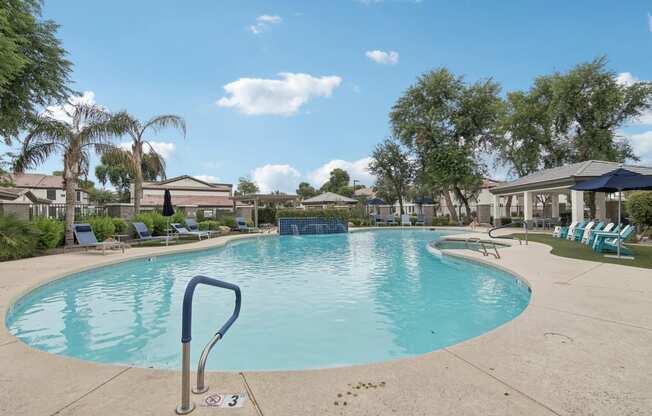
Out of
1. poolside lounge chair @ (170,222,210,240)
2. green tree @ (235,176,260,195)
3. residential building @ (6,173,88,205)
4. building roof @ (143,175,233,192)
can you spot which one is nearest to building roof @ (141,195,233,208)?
building roof @ (143,175,233,192)

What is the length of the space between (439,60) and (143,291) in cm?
3093

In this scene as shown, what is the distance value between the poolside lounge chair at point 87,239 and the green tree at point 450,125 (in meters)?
24.3

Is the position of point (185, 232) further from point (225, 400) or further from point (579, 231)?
point (579, 231)

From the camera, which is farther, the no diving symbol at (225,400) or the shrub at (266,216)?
the shrub at (266,216)

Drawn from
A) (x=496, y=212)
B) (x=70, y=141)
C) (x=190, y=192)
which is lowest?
(x=496, y=212)

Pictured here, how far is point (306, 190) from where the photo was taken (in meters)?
78.8

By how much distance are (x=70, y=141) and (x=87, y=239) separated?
396 centimetres

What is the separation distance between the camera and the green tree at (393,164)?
3338cm

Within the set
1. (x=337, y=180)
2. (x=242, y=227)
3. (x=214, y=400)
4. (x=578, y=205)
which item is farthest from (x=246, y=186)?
(x=214, y=400)

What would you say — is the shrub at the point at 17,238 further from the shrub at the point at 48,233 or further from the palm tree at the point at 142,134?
the palm tree at the point at 142,134

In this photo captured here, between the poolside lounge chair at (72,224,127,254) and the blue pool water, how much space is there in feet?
7.07

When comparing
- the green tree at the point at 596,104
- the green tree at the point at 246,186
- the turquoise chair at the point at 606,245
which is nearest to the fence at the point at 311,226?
the turquoise chair at the point at 606,245

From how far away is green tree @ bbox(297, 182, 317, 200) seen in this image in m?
78.3

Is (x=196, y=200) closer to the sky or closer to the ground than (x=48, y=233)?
closer to the sky
